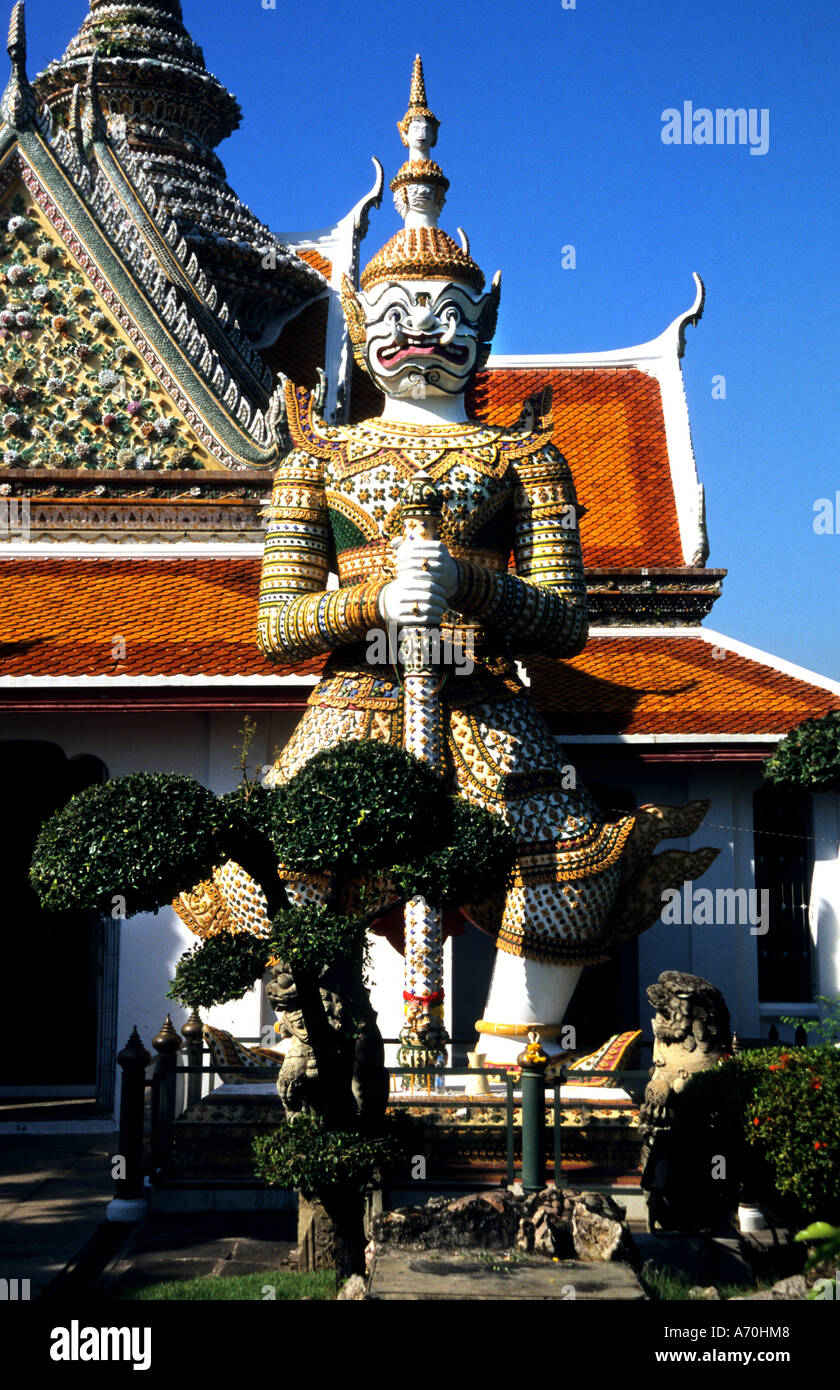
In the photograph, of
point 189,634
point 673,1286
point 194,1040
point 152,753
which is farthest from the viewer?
point 152,753

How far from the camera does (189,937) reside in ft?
35.4

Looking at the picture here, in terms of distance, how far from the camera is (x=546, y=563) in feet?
30.8

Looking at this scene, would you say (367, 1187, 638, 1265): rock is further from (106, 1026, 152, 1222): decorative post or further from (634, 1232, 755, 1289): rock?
(106, 1026, 152, 1222): decorative post

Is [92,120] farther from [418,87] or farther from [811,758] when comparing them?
[811,758]

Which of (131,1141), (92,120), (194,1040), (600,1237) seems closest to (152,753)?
(194,1040)

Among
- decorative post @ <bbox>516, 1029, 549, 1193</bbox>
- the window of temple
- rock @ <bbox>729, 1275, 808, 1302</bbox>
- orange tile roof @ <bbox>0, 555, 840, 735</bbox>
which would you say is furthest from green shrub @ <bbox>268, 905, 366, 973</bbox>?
the window of temple

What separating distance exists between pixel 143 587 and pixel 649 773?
391 cm

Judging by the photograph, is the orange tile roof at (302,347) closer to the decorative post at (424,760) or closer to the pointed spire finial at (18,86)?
the pointed spire finial at (18,86)

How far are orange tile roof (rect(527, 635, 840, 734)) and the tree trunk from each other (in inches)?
175

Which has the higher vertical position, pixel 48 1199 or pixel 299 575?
pixel 299 575

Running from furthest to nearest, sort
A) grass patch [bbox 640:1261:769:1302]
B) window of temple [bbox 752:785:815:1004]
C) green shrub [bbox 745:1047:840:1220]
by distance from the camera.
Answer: window of temple [bbox 752:785:815:1004]
green shrub [bbox 745:1047:840:1220]
grass patch [bbox 640:1261:769:1302]

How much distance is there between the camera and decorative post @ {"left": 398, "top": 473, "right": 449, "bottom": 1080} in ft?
27.1

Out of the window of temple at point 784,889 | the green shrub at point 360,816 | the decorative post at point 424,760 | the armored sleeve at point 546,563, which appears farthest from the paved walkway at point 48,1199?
the window of temple at point 784,889

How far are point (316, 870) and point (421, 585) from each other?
6.80 feet
